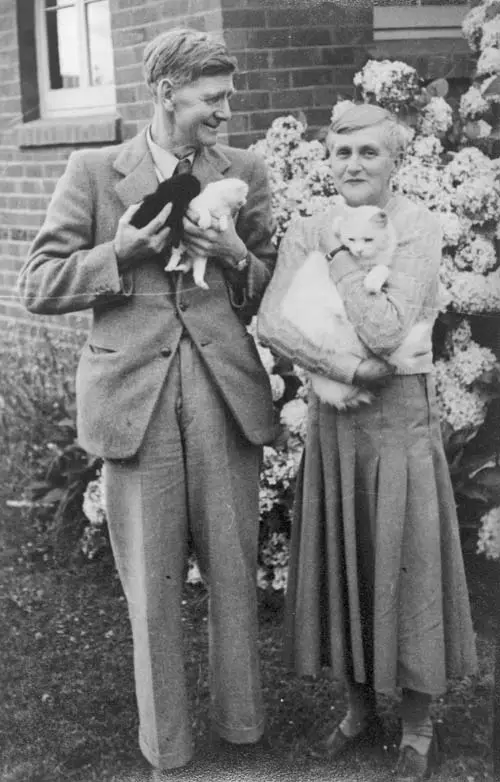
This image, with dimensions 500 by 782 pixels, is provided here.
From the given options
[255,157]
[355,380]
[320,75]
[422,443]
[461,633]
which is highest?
[320,75]

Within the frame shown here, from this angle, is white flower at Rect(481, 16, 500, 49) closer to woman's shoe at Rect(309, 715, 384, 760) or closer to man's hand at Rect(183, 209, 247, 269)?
man's hand at Rect(183, 209, 247, 269)

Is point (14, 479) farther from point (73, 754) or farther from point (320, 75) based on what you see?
point (320, 75)

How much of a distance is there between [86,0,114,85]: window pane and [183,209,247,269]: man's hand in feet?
7.35

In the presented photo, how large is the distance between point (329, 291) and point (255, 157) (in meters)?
0.51

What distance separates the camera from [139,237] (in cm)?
253

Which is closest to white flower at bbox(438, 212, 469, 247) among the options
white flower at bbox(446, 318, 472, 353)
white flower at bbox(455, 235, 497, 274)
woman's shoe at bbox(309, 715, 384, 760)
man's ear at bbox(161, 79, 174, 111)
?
white flower at bbox(455, 235, 497, 274)

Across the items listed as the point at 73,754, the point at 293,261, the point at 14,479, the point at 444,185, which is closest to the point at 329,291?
the point at 293,261

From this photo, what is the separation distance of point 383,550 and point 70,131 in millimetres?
2994

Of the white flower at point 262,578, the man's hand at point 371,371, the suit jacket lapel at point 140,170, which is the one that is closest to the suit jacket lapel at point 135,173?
the suit jacket lapel at point 140,170

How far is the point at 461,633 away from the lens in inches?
115

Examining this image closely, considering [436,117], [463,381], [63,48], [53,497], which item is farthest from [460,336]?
[63,48]

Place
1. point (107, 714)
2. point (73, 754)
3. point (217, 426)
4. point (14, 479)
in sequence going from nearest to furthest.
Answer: point (217, 426)
point (73, 754)
point (107, 714)
point (14, 479)

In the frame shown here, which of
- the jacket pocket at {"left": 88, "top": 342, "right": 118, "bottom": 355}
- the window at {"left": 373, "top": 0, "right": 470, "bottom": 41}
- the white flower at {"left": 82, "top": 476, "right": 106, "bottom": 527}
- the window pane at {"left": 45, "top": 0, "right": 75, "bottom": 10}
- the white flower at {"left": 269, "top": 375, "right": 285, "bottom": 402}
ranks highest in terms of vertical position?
the window pane at {"left": 45, "top": 0, "right": 75, "bottom": 10}

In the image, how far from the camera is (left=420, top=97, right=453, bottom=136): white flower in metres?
4.16
